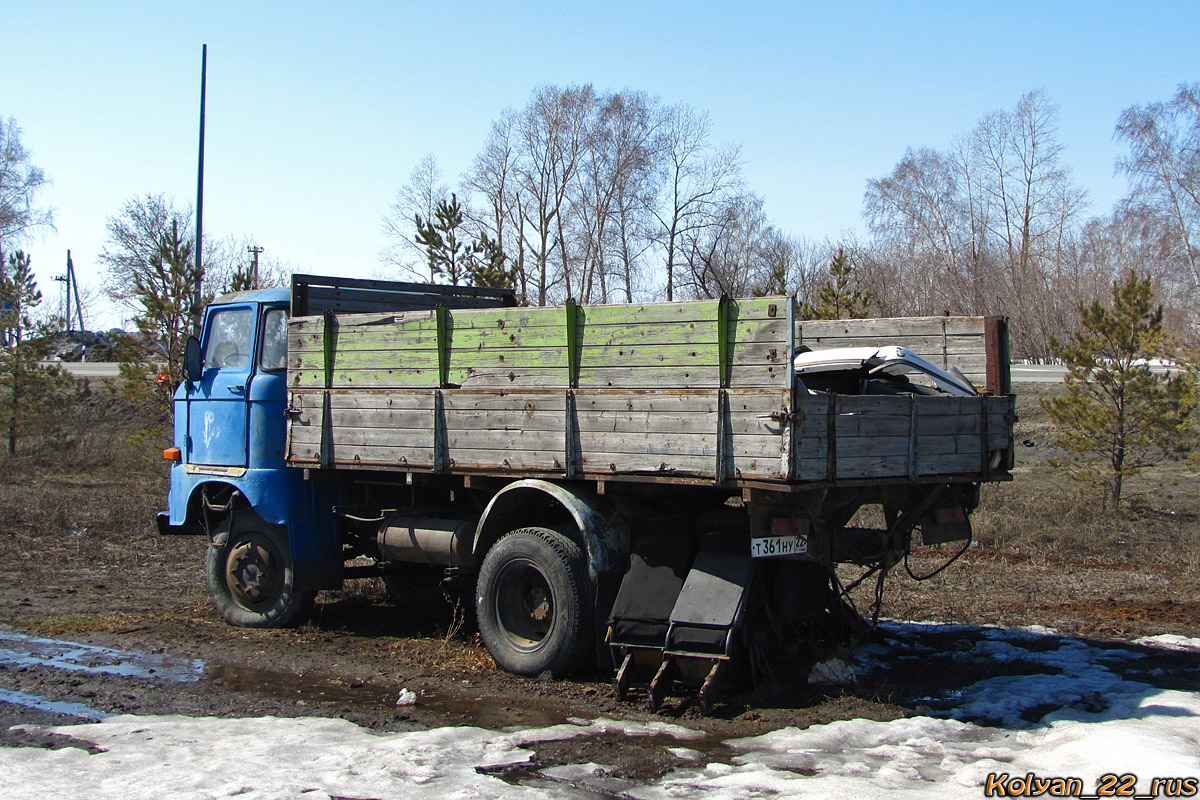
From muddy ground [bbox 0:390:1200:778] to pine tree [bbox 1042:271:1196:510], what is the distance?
1229mm

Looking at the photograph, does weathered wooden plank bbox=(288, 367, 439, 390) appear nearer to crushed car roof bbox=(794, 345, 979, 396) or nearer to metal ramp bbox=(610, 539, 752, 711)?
metal ramp bbox=(610, 539, 752, 711)

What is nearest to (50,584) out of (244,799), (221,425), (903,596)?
(221,425)

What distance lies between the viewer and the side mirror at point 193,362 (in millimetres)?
8305

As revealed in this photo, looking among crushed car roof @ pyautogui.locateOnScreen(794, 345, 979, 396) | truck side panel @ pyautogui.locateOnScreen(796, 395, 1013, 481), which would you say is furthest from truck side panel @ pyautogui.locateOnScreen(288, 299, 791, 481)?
crushed car roof @ pyautogui.locateOnScreen(794, 345, 979, 396)

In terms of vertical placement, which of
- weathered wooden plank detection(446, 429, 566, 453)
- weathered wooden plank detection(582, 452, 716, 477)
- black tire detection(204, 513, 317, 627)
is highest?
weathered wooden plank detection(446, 429, 566, 453)

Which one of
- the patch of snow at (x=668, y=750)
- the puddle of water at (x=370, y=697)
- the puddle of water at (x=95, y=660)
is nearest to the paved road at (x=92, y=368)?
the puddle of water at (x=95, y=660)

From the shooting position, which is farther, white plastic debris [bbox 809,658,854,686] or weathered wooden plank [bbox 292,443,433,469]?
weathered wooden plank [bbox 292,443,433,469]

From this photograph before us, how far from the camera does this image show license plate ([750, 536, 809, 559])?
539 cm

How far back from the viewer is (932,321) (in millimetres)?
7055

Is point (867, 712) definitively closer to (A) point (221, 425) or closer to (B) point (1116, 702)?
(B) point (1116, 702)

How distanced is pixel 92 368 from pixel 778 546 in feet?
120

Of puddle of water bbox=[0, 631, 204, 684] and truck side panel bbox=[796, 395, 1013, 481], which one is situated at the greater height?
truck side panel bbox=[796, 395, 1013, 481]

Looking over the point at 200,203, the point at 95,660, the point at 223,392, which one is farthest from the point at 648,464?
the point at 200,203

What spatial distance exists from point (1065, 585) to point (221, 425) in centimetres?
759
